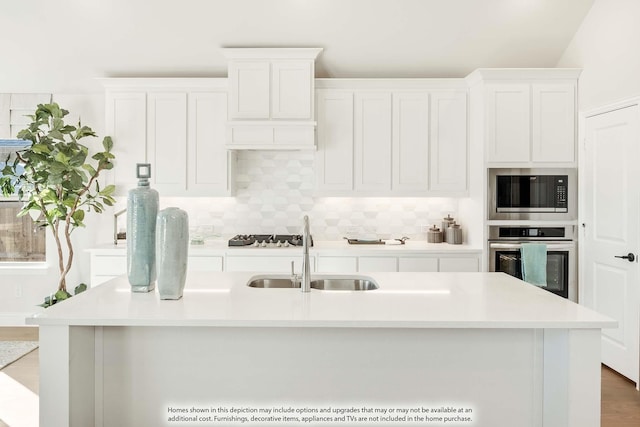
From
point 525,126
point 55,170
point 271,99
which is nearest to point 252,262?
point 271,99

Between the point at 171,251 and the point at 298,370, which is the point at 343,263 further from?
the point at 171,251

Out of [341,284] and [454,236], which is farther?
[454,236]

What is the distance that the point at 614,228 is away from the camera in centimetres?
385

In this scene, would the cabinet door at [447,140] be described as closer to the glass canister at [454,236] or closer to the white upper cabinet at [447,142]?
the white upper cabinet at [447,142]

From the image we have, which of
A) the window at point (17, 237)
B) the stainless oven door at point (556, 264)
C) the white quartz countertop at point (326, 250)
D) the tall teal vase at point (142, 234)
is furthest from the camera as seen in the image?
the window at point (17, 237)

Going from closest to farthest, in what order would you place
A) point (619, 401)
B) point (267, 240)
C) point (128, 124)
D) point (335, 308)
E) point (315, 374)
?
point (335, 308) < point (315, 374) < point (619, 401) < point (128, 124) < point (267, 240)

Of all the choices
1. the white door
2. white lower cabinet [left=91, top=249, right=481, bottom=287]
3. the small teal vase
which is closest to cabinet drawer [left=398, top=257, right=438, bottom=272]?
white lower cabinet [left=91, top=249, right=481, bottom=287]

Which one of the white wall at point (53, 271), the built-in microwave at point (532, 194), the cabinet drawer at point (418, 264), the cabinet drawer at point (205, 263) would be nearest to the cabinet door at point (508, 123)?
the built-in microwave at point (532, 194)

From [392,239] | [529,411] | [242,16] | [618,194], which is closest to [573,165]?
[618,194]

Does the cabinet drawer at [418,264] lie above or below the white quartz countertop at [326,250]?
below

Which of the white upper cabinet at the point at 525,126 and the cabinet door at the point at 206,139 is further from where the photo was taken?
the cabinet door at the point at 206,139

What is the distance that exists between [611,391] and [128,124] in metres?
4.57

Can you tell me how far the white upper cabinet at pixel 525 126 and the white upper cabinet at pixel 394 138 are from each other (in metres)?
0.36

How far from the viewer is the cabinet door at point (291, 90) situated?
177 inches
